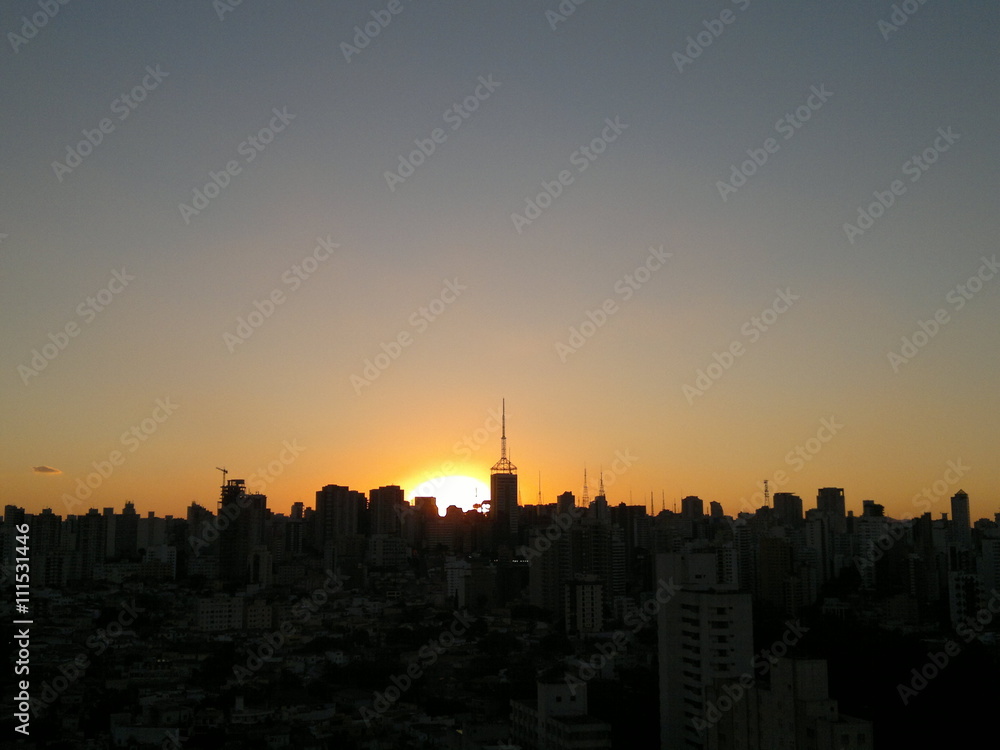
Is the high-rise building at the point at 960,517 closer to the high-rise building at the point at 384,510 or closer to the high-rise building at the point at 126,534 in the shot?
the high-rise building at the point at 384,510

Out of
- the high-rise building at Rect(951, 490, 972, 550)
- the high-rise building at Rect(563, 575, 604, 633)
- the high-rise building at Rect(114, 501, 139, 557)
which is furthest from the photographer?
the high-rise building at Rect(114, 501, 139, 557)

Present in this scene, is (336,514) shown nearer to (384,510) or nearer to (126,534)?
(384,510)

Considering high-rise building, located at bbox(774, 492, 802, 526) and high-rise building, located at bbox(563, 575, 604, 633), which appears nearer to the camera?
high-rise building, located at bbox(563, 575, 604, 633)

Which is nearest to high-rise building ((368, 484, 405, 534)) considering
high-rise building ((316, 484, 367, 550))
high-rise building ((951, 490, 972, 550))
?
high-rise building ((316, 484, 367, 550))

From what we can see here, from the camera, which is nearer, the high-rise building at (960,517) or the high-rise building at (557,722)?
the high-rise building at (557,722)

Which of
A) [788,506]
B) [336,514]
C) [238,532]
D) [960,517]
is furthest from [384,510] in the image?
[960,517]

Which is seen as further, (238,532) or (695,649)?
(238,532)

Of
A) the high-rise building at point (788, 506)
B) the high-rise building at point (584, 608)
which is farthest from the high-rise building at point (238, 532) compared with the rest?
the high-rise building at point (788, 506)

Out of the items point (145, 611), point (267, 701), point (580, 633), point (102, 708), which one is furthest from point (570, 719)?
point (145, 611)

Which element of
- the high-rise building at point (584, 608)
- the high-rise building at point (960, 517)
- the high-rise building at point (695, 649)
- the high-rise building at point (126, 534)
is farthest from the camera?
the high-rise building at point (126, 534)

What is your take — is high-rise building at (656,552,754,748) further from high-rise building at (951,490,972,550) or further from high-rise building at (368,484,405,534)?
high-rise building at (368,484,405,534)

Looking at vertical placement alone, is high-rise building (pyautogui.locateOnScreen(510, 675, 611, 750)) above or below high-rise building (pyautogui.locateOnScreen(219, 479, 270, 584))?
below
